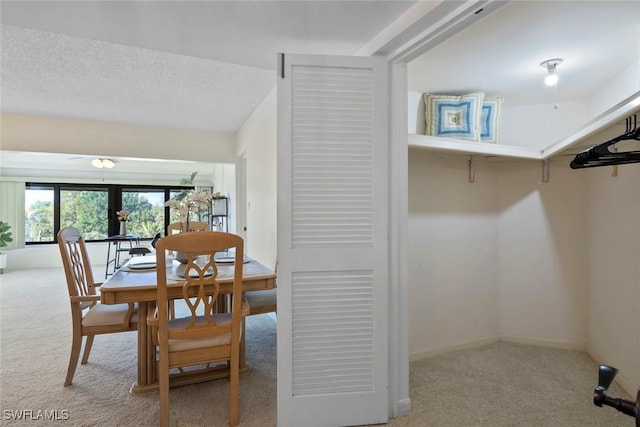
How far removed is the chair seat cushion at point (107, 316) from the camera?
7.05ft

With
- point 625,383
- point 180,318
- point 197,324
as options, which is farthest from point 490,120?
point 180,318

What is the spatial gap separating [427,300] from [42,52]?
361 centimetres

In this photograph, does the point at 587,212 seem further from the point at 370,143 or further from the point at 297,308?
the point at 297,308

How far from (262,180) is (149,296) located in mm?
1959

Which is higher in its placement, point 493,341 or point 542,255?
point 542,255

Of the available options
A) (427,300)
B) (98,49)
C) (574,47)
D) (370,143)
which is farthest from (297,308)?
(98,49)

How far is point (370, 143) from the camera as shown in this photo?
5.91ft

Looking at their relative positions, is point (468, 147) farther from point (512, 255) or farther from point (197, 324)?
point (197, 324)

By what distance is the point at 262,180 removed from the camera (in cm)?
362

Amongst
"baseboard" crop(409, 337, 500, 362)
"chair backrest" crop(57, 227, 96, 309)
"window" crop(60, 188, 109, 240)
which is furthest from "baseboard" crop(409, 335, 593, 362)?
"window" crop(60, 188, 109, 240)

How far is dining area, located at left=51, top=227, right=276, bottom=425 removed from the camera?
171 cm

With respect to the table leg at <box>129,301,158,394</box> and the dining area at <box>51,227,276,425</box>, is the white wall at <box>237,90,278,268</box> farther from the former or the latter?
the table leg at <box>129,301,158,394</box>

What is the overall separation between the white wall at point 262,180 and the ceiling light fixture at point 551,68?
2.16m

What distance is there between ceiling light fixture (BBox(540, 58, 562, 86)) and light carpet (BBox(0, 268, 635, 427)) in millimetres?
2050
